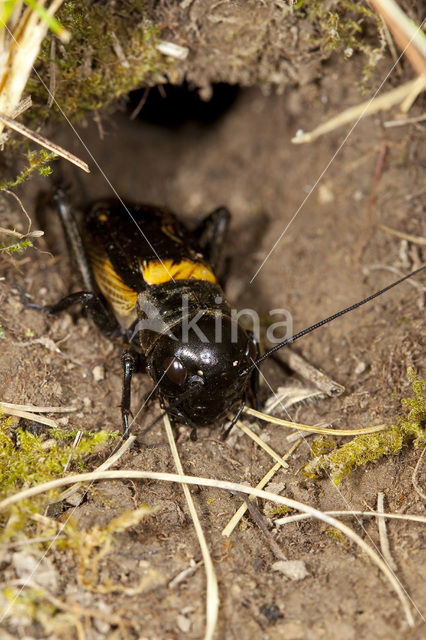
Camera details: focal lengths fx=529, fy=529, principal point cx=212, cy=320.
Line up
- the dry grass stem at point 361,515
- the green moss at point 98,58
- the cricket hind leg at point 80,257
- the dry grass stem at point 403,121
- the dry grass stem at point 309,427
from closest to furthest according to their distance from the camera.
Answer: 1. the dry grass stem at point 361,515
2. the dry grass stem at point 309,427
3. the green moss at point 98,58
4. the cricket hind leg at point 80,257
5. the dry grass stem at point 403,121

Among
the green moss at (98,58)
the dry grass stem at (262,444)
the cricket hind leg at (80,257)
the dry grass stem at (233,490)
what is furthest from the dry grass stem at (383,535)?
the green moss at (98,58)

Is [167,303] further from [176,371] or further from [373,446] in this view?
[373,446]

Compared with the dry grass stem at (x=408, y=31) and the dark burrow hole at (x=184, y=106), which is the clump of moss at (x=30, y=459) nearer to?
the dry grass stem at (x=408, y=31)

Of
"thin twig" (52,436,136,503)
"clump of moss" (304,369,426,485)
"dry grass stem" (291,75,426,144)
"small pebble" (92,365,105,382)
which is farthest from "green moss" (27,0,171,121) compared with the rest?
"clump of moss" (304,369,426,485)

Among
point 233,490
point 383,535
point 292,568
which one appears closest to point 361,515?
point 383,535

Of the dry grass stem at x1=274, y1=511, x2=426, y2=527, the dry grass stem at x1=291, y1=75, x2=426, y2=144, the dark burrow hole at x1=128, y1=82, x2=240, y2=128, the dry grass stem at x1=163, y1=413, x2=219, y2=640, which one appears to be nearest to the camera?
the dry grass stem at x1=163, y1=413, x2=219, y2=640

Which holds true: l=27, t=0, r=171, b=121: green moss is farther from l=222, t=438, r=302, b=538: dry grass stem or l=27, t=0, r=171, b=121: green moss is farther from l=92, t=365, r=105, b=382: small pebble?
l=222, t=438, r=302, b=538: dry grass stem
